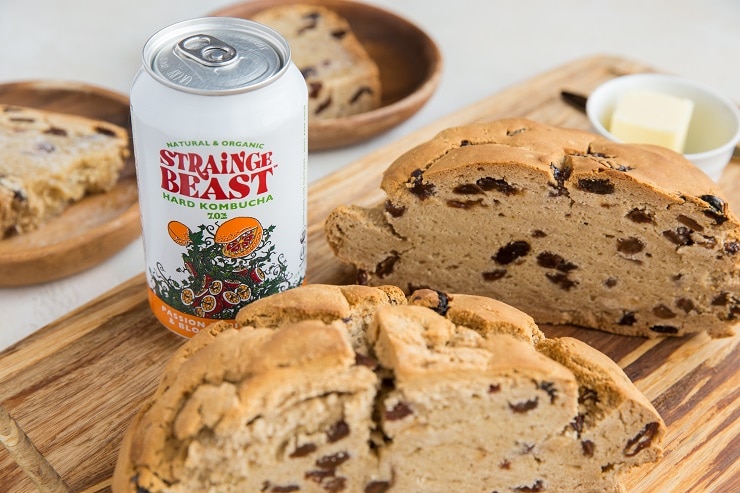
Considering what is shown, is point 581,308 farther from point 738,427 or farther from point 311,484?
point 311,484

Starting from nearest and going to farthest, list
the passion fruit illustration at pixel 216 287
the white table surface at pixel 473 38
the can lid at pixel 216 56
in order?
the can lid at pixel 216 56
the passion fruit illustration at pixel 216 287
the white table surface at pixel 473 38

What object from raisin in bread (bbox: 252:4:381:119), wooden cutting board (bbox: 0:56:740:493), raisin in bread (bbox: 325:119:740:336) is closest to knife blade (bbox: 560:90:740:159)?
raisin in bread (bbox: 252:4:381:119)

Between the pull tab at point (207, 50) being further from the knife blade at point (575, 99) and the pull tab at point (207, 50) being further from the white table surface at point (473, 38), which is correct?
the knife blade at point (575, 99)

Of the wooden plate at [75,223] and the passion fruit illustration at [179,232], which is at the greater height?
the passion fruit illustration at [179,232]

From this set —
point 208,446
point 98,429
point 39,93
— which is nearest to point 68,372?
point 98,429

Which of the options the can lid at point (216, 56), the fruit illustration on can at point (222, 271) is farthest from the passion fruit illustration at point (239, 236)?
the can lid at point (216, 56)

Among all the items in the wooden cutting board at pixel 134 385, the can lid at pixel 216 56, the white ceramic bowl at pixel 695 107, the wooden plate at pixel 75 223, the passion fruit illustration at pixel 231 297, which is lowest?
the wooden cutting board at pixel 134 385

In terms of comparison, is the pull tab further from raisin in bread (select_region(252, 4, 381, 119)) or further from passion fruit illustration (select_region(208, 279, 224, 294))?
raisin in bread (select_region(252, 4, 381, 119))

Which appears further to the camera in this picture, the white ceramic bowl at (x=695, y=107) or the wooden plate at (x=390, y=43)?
the wooden plate at (x=390, y=43)
